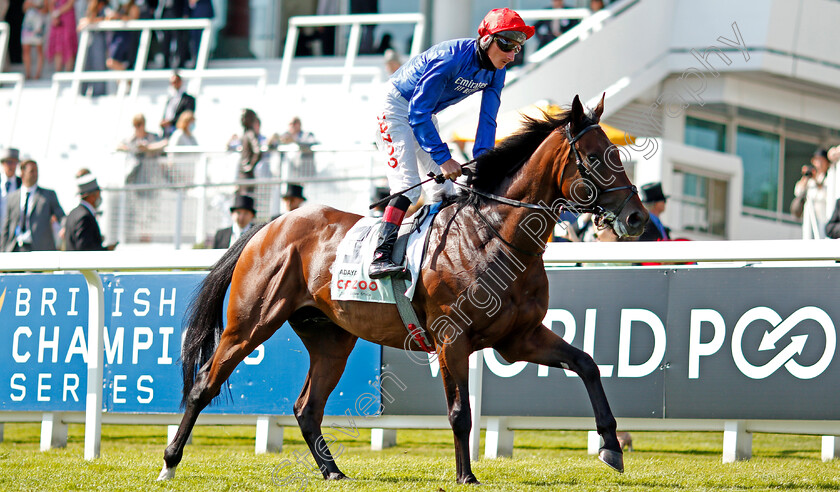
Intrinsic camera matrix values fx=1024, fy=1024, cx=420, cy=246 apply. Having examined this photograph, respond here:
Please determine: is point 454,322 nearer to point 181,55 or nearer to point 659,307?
point 659,307

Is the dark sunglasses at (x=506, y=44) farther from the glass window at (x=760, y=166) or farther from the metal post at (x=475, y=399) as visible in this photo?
the glass window at (x=760, y=166)

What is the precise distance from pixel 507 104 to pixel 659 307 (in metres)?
6.77

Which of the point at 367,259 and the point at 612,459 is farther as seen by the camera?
the point at 367,259

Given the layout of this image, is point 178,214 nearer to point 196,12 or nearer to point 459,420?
point 196,12

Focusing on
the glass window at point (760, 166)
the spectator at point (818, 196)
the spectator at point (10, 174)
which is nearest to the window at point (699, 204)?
the glass window at point (760, 166)

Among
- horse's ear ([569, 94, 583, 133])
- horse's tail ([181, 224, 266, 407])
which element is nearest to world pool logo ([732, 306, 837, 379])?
horse's ear ([569, 94, 583, 133])

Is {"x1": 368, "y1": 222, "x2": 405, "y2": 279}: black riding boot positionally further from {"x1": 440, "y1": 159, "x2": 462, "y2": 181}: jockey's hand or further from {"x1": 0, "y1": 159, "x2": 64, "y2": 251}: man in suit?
{"x1": 0, "y1": 159, "x2": 64, "y2": 251}: man in suit

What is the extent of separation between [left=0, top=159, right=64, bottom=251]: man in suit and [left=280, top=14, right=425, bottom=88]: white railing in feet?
16.4

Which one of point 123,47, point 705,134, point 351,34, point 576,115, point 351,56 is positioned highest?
point 351,34

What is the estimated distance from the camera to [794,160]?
15875mm

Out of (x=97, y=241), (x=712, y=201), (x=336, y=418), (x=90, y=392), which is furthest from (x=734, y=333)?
(x=712, y=201)

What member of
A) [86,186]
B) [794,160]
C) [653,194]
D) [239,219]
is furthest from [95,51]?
[794,160]

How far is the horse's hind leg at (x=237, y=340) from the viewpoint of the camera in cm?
529

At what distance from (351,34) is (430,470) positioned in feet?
31.7
